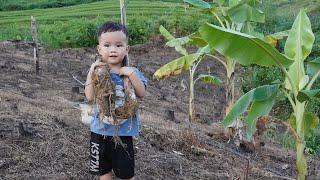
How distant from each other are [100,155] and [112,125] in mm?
253

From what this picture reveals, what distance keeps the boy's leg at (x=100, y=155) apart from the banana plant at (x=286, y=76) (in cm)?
93

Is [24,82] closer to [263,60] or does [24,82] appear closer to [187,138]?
[187,138]

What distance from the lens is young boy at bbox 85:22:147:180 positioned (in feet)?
10.6

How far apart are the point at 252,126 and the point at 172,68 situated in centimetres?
269

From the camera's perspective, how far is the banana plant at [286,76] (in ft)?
11.4

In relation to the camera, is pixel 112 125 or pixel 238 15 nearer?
pixel 112 125

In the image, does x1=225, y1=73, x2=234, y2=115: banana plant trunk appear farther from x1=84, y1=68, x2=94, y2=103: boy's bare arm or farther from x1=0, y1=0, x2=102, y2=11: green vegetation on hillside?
x1=0, y1=0, x2=102, y2=11: green vegetation on hillside

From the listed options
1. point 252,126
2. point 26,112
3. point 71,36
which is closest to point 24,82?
point 26,112

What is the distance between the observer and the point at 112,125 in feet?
10.8

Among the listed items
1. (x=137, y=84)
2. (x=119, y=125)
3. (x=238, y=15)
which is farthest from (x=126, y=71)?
(x=238, y=15)

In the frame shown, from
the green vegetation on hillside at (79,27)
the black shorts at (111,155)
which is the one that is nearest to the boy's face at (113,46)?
the black shorts at (111,155)

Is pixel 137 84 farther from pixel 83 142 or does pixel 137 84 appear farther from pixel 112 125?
pixel 83 142

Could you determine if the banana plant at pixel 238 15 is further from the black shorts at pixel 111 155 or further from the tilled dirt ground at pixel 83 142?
the black shorts at pixel 111 155

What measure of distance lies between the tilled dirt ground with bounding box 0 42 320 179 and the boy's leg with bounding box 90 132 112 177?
2.92ft
